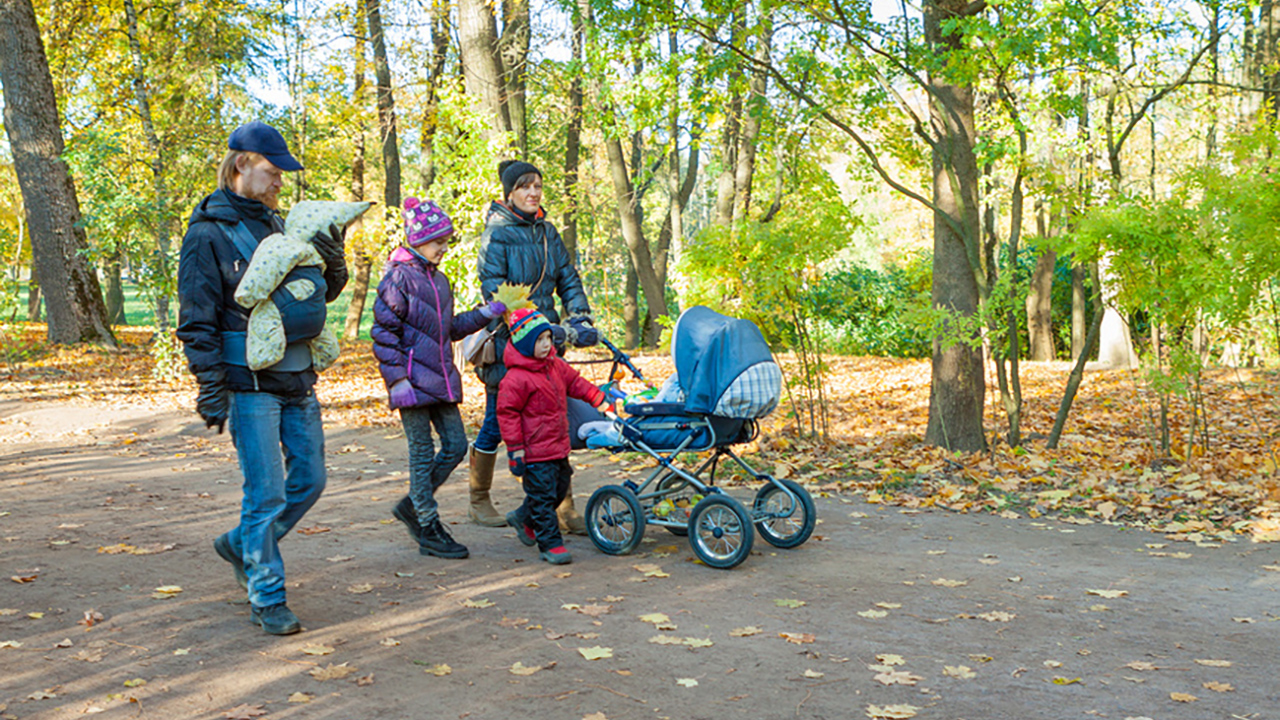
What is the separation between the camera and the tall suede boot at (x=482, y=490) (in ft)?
20.0

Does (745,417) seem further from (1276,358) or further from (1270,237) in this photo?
(1276,358)

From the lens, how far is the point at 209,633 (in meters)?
4.10

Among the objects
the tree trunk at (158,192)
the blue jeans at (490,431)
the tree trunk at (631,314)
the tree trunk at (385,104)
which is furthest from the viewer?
the tree trunk at (631,314)

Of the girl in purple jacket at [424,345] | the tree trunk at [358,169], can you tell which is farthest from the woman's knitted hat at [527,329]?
the tree trunk at [358,169]

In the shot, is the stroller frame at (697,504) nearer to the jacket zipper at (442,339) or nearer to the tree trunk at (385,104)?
the jacket zipper at (442,339)

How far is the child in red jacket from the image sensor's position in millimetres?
5273

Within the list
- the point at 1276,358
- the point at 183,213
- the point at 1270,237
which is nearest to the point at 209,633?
the point at 1270,237

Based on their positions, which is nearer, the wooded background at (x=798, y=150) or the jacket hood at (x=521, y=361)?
the jacket hood at (x=521, y=361)

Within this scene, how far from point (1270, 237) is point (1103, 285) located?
4.59 feet

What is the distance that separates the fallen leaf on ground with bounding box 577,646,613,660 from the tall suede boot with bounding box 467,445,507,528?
7.42 feet

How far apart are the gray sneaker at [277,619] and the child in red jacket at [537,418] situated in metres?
1.52

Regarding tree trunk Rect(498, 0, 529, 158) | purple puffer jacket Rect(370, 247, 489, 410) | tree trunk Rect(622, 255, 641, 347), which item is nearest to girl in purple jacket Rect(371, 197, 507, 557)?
purple puffer jacket Rect(370, 247, 489, 410)

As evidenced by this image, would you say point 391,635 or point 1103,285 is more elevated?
point 1103,285

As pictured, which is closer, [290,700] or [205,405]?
[290,700]
